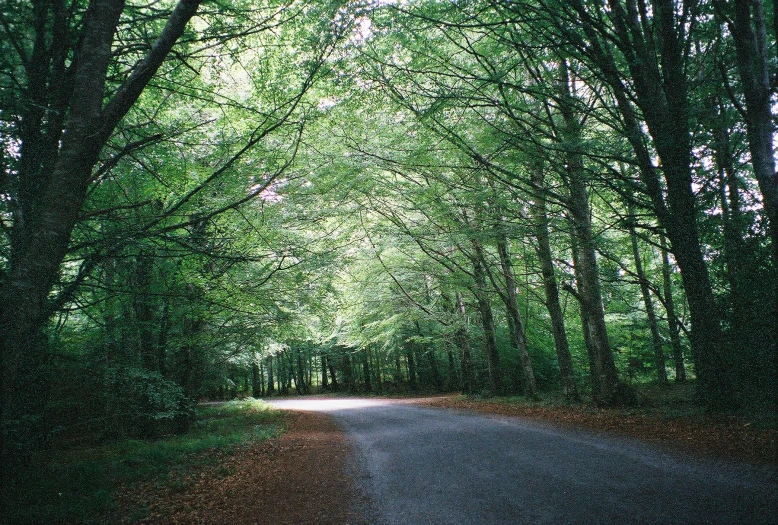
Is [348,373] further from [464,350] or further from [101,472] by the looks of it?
[101,472]

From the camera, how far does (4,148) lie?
4.02 metres

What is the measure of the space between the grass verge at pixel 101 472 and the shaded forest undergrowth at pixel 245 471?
0.05ft

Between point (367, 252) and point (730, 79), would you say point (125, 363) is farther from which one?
point (730, 79)

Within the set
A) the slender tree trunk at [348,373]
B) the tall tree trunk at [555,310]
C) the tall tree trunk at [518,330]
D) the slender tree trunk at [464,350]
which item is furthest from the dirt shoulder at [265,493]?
the slender tree trunk at [348,373]

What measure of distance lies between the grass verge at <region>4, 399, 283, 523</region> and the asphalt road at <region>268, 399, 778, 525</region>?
3437 mm

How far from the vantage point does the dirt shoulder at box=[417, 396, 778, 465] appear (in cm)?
511

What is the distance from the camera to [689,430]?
6.46 meters

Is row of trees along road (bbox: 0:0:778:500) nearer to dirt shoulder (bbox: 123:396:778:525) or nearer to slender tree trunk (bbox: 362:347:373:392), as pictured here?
dirt shoulder (bbox: 123:396:778:525)

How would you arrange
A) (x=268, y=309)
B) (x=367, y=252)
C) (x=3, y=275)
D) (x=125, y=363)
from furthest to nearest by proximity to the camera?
(x=367, y=252), (x=268, y=309), (x=125, y=363), (x=3, y=275)

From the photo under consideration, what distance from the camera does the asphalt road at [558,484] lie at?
12.4 ft

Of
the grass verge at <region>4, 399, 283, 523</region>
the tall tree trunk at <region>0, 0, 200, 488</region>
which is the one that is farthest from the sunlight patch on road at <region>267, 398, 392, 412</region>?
the tall tree trunk at <region>0, 0, 200, 488</region>

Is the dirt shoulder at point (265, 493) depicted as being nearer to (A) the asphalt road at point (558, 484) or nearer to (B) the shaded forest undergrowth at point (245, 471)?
(B) the shaded forest undergrowth at point (245, 471)

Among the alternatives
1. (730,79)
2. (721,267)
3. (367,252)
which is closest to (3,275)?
(721,267)

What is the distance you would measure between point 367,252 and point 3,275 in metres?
12.8
